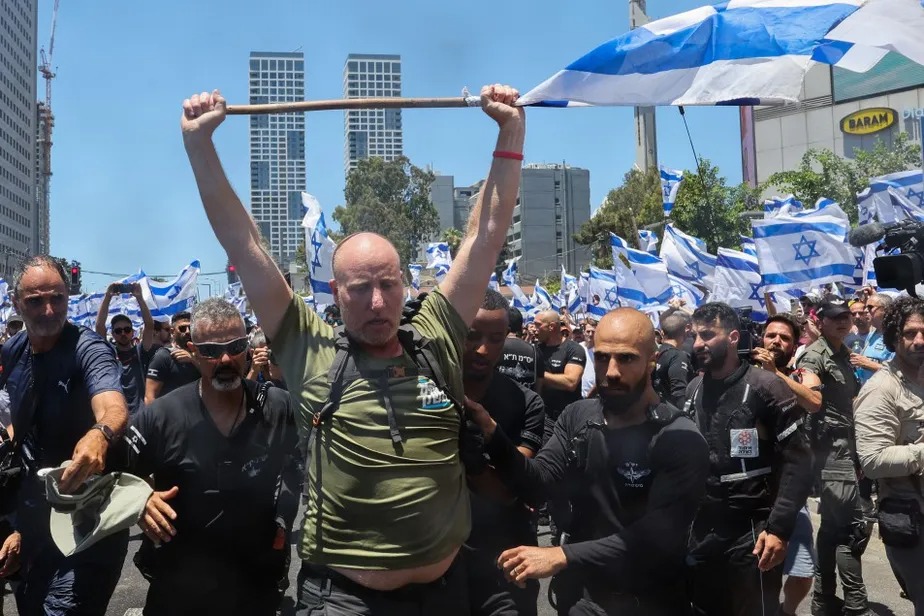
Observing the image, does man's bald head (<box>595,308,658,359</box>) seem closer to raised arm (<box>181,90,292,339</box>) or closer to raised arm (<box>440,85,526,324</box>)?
raised arm (<box>440,85,526,324</box>)

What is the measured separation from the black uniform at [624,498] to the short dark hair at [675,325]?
5.95 metres

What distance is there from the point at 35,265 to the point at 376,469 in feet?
7.19

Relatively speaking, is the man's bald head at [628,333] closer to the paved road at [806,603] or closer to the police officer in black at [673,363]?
the paved road at [806,603]

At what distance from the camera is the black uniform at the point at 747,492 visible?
4734 mm

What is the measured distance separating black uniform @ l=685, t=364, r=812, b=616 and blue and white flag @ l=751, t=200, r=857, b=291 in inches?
291

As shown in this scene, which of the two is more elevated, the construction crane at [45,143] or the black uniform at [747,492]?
the construction crane at [45,143]

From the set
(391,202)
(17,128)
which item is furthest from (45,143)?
(391,202)

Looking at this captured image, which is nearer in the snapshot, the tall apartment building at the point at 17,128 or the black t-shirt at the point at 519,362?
the black t-shirt at the point at 519,362

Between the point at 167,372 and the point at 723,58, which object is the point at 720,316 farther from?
the point at 167,372

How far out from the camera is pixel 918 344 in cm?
491

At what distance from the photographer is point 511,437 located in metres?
4.32

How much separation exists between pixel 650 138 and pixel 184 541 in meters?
90.7

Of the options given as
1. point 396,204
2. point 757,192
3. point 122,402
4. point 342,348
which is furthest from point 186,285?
point 396,204

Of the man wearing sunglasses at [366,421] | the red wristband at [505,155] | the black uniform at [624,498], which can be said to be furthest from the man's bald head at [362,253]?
the black uniform at [624,498]
